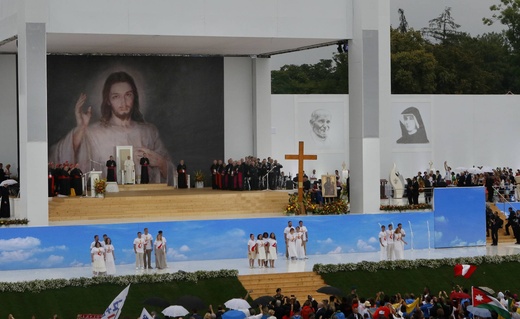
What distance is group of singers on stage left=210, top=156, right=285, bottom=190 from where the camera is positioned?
4550cm

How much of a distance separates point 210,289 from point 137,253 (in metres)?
3.43

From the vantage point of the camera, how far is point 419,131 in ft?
179

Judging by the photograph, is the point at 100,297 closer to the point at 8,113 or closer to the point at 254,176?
the point at 254,176

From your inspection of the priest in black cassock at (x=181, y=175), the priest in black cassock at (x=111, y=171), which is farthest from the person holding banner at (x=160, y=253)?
the priest in black cassock at (x=181, y=175)

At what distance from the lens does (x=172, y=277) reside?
111ft

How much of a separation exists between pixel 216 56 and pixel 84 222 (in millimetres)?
12003

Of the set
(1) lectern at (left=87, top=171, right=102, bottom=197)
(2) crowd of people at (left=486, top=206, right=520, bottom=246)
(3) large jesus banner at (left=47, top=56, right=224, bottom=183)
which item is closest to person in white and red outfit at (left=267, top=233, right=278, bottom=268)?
(1) lectern at (left=87, top=171, right=102, bottom=197)

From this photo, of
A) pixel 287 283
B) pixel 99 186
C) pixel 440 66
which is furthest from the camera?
pixel 440 66

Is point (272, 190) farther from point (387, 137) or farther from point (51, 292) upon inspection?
point (51, 292)

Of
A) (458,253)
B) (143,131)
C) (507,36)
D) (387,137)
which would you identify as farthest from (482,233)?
(507,36)

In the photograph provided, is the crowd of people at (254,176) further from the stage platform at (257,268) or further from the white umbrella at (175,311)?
the white umbrella at (175,311)

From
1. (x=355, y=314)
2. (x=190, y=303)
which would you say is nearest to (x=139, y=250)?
(x=190, y=303)

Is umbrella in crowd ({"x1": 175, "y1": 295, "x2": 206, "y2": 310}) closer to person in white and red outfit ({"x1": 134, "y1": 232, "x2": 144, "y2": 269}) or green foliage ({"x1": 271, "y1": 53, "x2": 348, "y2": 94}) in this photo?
person in white and red outfit ({"x1": 134, "y1": 232, "x2": 144, "y2": 269})

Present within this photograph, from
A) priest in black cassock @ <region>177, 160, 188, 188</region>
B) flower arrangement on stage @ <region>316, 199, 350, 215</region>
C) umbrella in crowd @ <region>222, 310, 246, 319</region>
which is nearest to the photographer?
umbrella in crowd @ <region>222, 310, 246, 319</region>
